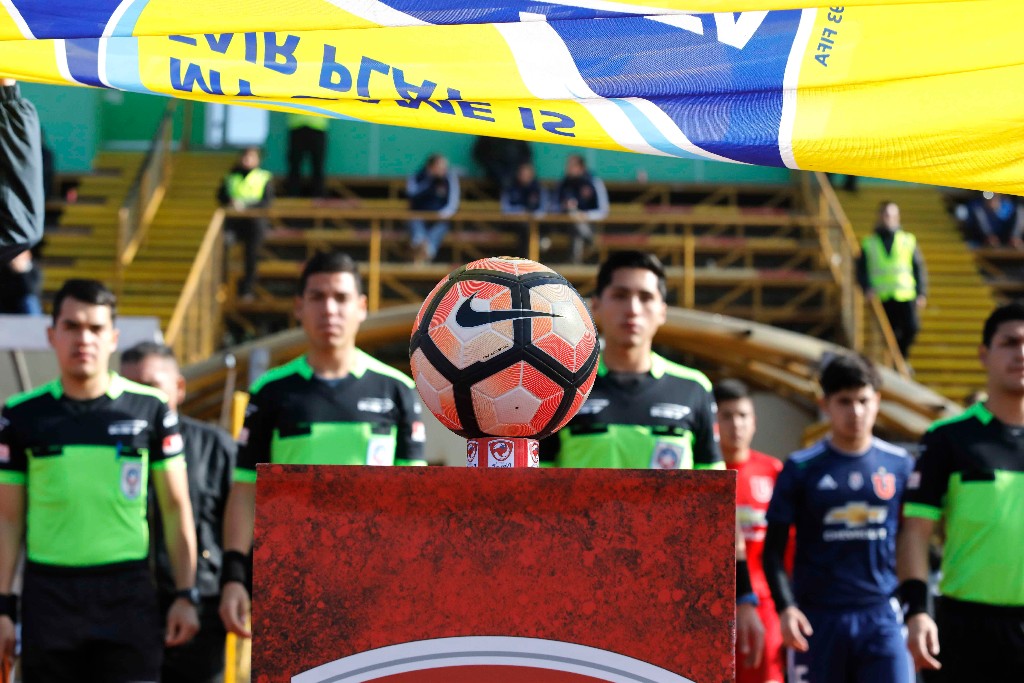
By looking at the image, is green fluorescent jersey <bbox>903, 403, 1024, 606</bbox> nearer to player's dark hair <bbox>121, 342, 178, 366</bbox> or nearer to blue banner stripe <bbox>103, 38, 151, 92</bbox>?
blue banner stripe <bbox>103, 38, 151, 92</bbox>

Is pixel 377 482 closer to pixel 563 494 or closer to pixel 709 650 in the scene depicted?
pixel 563 494

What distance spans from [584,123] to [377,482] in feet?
4.78

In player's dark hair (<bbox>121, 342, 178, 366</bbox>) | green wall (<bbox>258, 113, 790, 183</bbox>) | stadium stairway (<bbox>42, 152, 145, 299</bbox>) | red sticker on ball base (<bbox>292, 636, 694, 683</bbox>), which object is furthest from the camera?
green wall (<bbox>258, 113, 790, 183</bbox>)

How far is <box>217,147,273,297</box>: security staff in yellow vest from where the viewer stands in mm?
15469

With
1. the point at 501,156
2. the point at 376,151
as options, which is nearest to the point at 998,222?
Result: the point at 501,156

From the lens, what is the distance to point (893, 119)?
346 centimetres

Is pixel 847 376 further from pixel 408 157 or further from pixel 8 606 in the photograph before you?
pixel 408 157

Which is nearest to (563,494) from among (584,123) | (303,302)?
(584,123)

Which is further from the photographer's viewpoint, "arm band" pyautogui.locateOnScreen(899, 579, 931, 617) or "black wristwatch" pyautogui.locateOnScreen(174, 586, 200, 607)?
"black wristwatch" pyautogui.locateOnScreen(174, 586, 200, 607)

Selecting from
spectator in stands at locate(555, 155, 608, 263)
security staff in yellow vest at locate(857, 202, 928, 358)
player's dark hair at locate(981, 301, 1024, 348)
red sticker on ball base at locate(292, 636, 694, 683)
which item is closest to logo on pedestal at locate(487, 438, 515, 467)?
red sticker on ball base at locate(292, 636, 694, 683)

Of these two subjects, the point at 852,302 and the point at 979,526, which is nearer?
the point at 979,526

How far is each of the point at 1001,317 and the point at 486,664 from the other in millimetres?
3433

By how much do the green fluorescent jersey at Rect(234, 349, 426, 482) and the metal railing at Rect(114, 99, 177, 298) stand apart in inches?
403

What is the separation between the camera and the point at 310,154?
18.8 metres
